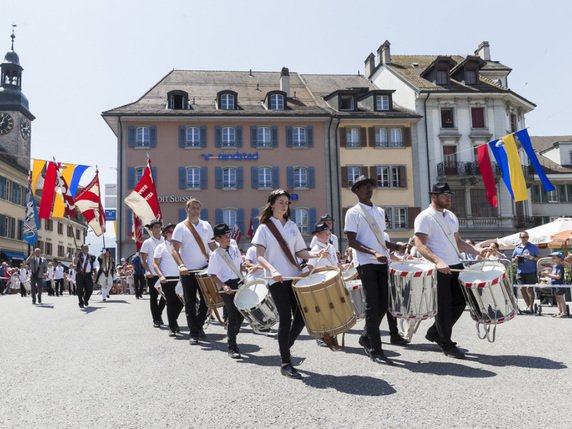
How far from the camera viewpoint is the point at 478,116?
4162 cm

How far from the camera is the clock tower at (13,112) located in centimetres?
6862

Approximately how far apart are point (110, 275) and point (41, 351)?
44.6ft

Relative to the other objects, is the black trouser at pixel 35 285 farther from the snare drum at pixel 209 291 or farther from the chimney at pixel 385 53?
the chimney at pixel 385 53

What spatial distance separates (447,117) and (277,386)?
39058mm

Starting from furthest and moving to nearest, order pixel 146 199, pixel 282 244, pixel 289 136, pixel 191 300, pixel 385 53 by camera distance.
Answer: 1. pixel 385 53
2. pixel 289 136
3. pixel 146 199
4. pixel 191 300
5. pixel 282 244

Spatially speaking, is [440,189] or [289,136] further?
[289,136]

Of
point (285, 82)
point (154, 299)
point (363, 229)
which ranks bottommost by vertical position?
point (154, 299)

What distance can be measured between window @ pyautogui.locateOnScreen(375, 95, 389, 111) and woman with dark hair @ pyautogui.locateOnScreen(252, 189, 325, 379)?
36.6 metres

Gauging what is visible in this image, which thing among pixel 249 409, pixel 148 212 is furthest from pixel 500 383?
pixel 148 212

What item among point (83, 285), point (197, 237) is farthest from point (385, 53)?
point (197, 237)

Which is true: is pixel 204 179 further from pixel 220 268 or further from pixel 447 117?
pixel 220 268

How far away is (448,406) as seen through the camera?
13.4 feet

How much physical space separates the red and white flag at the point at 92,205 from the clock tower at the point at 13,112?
164ft

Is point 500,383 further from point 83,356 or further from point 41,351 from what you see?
point 41,351
